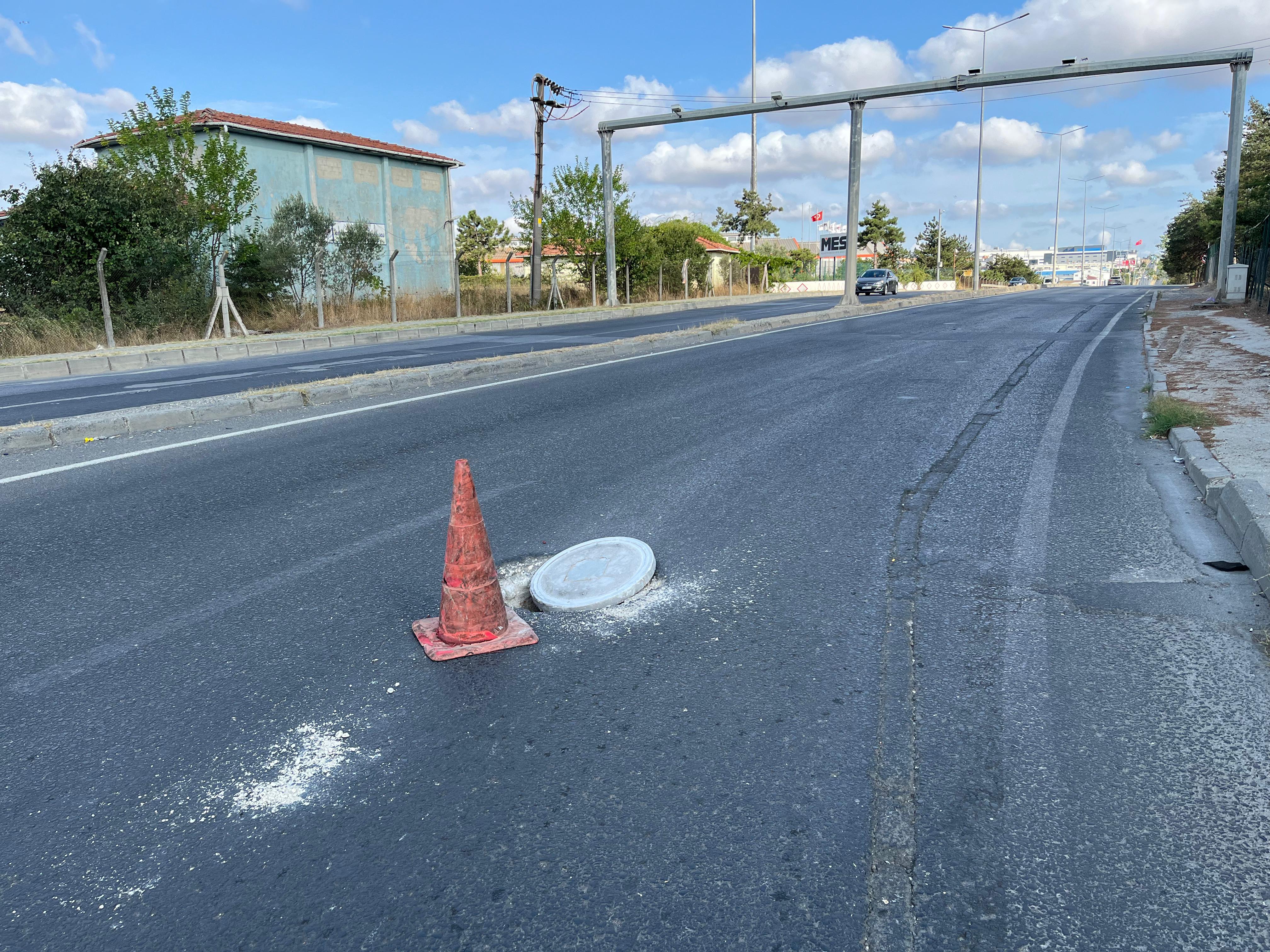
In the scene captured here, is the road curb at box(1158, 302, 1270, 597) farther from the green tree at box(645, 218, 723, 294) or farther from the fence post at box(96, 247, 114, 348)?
the green tree at box(645, 218, 723, 294)

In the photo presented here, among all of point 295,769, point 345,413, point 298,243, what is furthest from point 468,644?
point 298,243

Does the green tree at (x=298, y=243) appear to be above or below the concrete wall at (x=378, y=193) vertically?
below

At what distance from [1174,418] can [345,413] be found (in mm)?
7192

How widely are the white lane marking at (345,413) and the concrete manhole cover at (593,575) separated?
167 inches

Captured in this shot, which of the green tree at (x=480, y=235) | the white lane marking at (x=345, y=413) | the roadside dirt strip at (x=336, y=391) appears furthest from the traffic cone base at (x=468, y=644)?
the green tree at (x=480, y=235)

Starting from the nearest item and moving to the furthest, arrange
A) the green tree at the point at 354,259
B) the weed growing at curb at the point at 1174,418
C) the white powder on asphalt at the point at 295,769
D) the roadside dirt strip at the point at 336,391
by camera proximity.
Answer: the white powder on asphalt at the point at 295,769, the weed growing at curb at the point at 1174,418, the roadside dirt strip at the point at 336,391, the green tree at the point at 354,259

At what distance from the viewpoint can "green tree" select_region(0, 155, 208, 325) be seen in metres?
18.2

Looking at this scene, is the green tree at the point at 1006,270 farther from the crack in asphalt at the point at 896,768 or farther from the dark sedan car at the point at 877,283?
the crack in asphalt at the point at 896,768

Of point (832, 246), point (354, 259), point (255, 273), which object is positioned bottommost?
point (255, 273)

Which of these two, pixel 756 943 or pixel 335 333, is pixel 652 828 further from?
pixel 335 333

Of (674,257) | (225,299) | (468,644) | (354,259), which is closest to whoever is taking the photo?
(468,644)

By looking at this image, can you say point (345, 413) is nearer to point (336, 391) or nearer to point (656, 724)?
point (336, 391)

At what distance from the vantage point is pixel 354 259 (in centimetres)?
2578

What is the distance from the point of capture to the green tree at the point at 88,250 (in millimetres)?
18250
